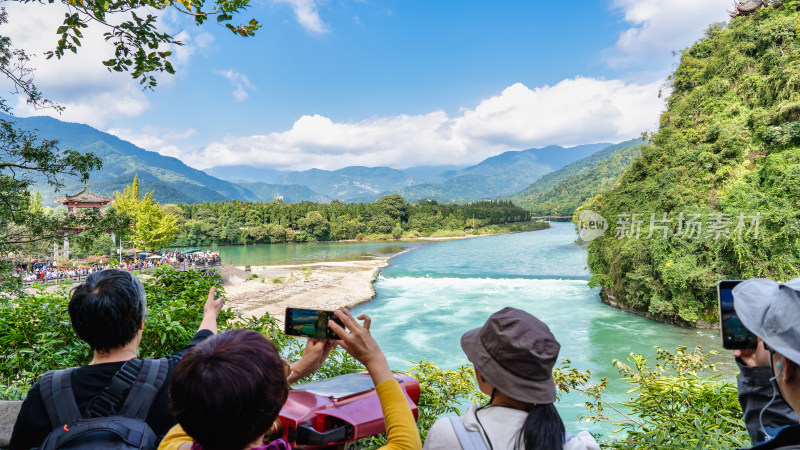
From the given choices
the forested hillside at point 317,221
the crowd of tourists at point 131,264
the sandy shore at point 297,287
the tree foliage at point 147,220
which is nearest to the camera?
the crowd of tourists at point 131,264

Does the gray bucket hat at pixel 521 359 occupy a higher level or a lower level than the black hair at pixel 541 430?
higher

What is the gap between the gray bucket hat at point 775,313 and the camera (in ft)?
2.58

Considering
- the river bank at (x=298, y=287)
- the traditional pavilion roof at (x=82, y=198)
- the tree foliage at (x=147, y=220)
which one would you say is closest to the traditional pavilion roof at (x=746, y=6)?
the river bank at (x=298, y=287)

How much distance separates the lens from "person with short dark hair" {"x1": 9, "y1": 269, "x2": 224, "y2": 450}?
1070 mm

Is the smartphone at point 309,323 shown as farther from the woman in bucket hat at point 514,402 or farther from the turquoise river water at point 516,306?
the turquoise river water at point 516,306

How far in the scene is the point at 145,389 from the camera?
3.65 feet

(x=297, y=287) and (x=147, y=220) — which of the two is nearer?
(x=297, y=287)

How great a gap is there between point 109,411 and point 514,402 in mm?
1014

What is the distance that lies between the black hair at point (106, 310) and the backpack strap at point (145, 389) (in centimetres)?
12

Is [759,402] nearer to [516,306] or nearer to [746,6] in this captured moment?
[516,306]

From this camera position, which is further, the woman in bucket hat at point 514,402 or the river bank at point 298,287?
the river bank at point 298,287

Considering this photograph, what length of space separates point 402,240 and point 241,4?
2003 inches

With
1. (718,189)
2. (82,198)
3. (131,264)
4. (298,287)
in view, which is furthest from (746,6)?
(82,198)

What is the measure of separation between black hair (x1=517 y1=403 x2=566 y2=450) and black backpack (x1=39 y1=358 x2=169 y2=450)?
2.99 ft
